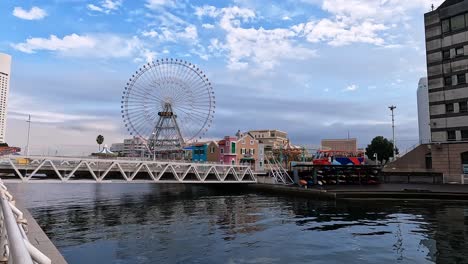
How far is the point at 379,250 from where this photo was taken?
691 inches

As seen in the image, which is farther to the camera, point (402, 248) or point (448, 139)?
point (448, 139)

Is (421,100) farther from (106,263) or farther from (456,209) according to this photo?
(106,263)

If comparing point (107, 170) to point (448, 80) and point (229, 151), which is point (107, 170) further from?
point (448, 80)

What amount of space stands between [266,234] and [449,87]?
48.7 m

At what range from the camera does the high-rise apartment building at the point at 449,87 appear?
53.6 metres

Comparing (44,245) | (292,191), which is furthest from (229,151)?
(44,245)

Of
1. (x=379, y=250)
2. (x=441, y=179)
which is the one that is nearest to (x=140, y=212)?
(x=379, y=250)

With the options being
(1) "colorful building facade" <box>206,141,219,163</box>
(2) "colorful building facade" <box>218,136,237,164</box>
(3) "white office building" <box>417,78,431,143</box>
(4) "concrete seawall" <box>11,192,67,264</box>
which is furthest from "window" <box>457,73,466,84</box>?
(3) "white office building" <box>417,78,431,143</box>

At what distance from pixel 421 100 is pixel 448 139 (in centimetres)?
7389

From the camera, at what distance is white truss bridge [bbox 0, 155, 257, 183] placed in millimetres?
38969

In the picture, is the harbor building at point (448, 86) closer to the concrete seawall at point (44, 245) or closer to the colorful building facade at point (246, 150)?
the colorful building facade at point (246, 150)

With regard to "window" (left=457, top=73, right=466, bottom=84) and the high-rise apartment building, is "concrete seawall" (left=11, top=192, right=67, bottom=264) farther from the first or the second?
"window" (left=457, top=73, right=466, bottom=84)

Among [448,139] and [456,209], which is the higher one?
[448,139]

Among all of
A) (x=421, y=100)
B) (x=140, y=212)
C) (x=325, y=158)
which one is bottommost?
(x=140, y=212)
